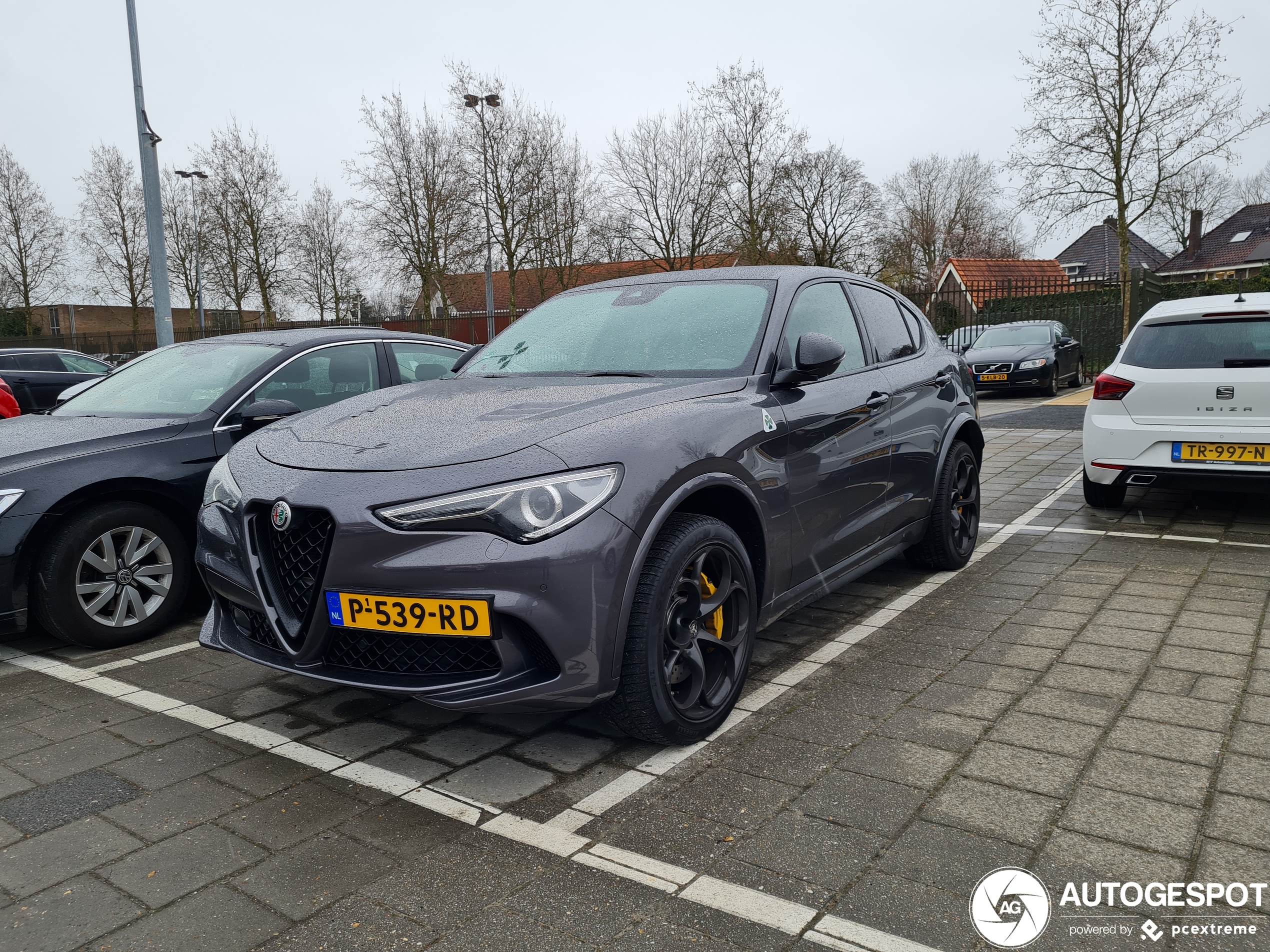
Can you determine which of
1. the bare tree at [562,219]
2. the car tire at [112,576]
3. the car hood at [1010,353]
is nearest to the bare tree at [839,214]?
the bare tree at [562,219]

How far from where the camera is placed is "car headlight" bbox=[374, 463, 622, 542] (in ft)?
9.14

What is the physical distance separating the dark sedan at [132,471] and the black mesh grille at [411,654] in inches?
61.7

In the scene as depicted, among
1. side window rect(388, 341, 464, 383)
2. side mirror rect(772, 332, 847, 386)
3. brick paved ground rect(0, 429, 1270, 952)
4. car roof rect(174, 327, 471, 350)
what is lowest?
brick paved ground rect(0, 429, 1270, 952)

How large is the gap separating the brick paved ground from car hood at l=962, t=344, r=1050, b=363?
14814 millimetres

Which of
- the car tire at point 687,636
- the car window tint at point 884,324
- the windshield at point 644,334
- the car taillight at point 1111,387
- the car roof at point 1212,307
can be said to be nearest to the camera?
the car tire at point 687,636

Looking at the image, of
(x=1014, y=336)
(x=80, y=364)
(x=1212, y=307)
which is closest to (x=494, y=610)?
(x=1212, y=307)

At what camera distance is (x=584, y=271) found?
33875 mm

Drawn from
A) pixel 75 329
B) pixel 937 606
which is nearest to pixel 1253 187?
pixel 937 606

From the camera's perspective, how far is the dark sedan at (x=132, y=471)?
14.3 ft

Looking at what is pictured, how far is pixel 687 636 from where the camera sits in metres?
3.23

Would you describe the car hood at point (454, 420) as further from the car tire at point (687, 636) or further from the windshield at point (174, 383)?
the windshield at point (174, 383)

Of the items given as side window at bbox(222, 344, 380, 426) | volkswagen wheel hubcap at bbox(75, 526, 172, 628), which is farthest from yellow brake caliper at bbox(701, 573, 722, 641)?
volkswagen wheel hubcap at bbox(75, 526, 172, 628)

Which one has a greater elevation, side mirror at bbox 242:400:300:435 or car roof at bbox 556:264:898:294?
car roof at bbox 556:264:898:294

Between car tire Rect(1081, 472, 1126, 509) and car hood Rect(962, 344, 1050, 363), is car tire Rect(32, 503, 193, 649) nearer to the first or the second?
car tire Rect(1081, 472, 1126, 509)
